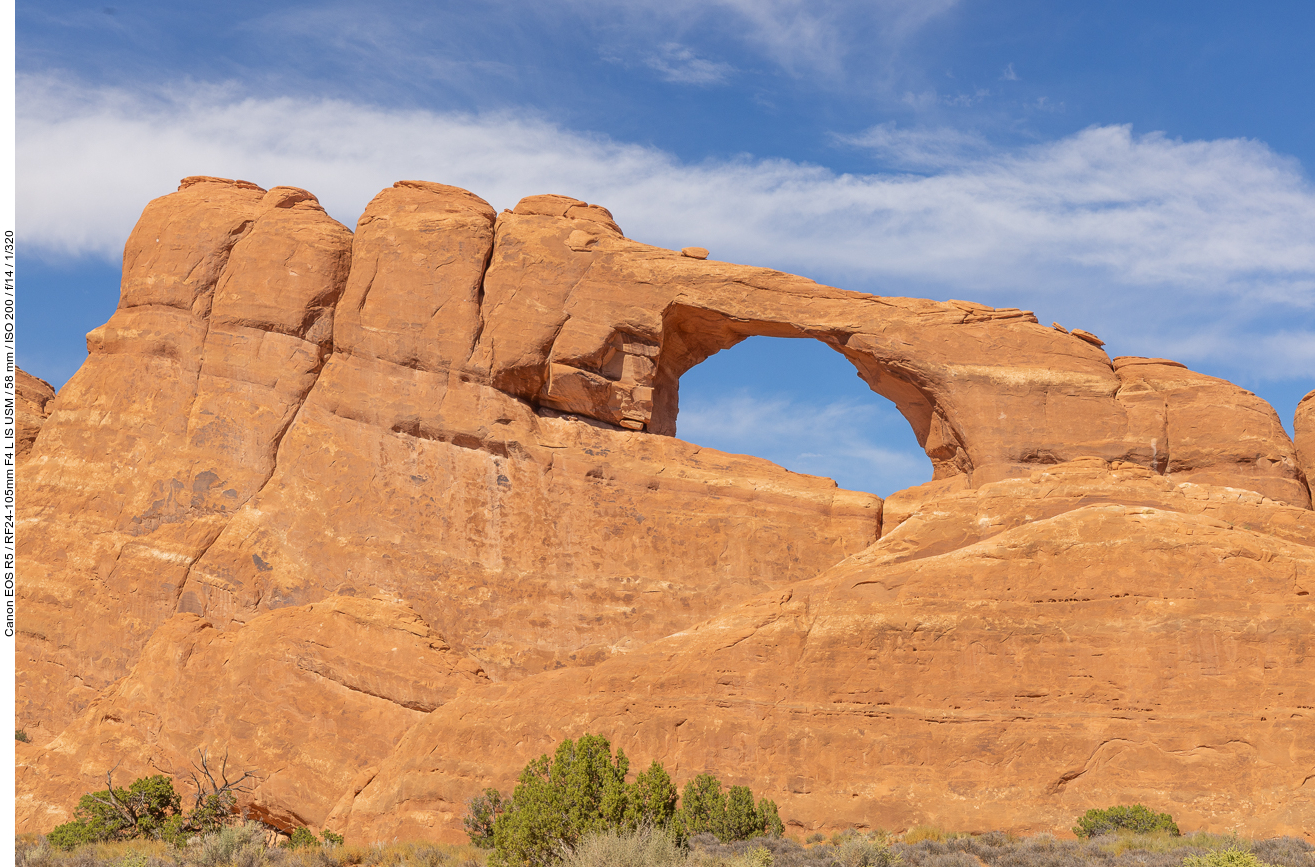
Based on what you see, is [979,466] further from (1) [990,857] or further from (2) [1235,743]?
(1) [990,857]

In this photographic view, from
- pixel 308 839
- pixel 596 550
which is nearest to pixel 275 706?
pixel 308 839

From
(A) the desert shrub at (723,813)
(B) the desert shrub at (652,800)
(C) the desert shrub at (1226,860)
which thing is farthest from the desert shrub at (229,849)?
(C) the desert shrub at (1226,860)

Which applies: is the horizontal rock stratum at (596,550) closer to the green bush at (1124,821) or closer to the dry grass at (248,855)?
the green bush at (1124,821)

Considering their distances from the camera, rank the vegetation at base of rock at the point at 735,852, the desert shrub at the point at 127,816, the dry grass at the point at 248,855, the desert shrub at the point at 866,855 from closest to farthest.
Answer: the vegetation at base of rock at the point at 735,852 → the desert shrub at the point at 866,855 → the dry grass at the point at 248,855 → the desert shrub at the point at 127,816

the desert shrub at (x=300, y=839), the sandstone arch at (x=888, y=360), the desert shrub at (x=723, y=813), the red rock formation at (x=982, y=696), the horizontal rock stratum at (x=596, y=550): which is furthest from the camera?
the sandstone arch at (x=888, y=360)

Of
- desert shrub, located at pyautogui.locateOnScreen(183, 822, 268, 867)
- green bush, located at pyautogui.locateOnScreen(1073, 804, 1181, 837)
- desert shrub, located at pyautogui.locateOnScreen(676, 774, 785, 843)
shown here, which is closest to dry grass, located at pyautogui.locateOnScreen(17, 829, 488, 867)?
desert shrub, located at pyautogui.locateOnScreen(183, 822, 268, 867)

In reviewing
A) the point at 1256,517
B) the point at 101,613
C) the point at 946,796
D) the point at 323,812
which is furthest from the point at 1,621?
the point at 1256,517
